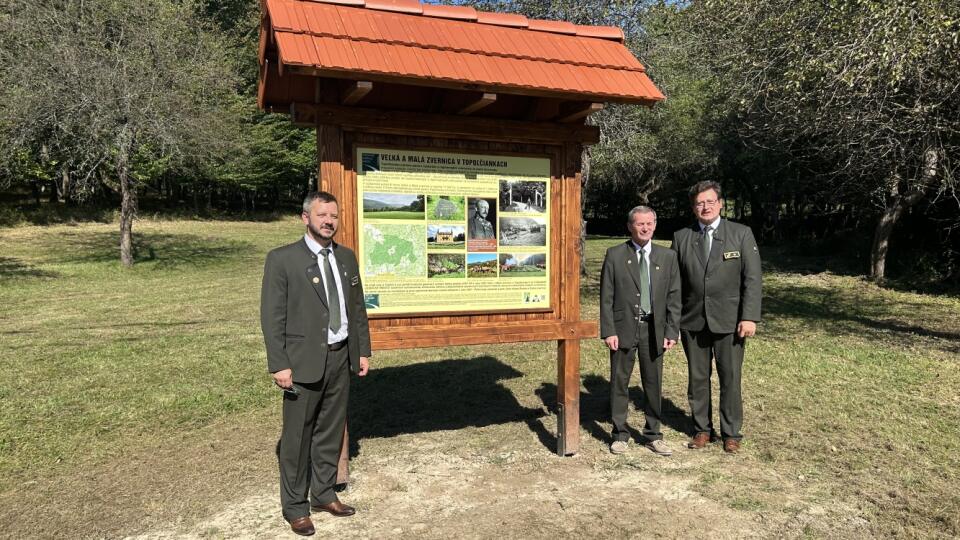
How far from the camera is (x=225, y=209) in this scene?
39.2 meters

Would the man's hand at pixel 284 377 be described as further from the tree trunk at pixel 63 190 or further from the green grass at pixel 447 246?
the tree trunk at pixel 63 190

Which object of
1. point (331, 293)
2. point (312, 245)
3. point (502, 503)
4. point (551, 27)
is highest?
point (551, 27)

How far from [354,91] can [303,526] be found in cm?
266

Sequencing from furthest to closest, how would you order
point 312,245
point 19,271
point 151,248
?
1. point 151,248
2. point 19,271
3. point 312,245

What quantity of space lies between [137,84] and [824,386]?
59.7 ft

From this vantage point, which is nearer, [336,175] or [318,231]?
[318,231]

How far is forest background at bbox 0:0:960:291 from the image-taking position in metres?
8.25

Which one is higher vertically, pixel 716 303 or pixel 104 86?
pixel 104 86

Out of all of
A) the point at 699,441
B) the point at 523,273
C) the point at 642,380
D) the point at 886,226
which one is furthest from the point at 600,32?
the point at 886,226

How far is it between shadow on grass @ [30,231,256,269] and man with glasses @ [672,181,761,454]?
18.5 m

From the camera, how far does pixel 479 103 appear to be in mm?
4125

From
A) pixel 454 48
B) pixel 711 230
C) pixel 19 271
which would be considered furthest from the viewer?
pixel 19 271

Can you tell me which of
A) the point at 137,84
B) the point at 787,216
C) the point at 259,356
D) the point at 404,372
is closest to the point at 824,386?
the point at 404,372

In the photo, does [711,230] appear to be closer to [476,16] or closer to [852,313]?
[476,16]
